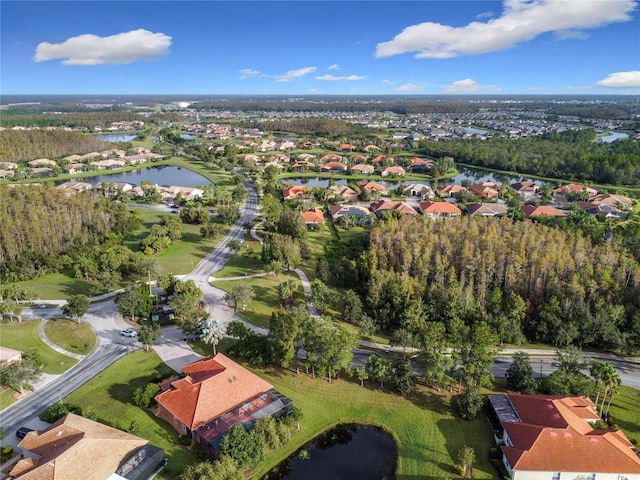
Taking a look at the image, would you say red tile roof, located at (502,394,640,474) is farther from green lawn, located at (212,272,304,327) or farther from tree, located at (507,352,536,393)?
green lawn, located at (212,272,304,327)

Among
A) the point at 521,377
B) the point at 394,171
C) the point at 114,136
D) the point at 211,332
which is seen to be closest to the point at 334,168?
the point at 394,171

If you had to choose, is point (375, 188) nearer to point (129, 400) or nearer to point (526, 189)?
point (526, 189)

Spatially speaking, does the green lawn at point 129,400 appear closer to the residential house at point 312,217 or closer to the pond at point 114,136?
the residential house at point 312,217

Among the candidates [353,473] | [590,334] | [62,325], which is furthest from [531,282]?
[62,325]

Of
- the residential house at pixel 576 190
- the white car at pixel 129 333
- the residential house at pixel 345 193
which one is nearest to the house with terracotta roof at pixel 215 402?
the white car at pixel 129 333

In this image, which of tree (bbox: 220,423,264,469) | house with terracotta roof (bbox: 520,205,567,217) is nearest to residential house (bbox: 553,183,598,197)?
house with terracotta roof (bbox: 520,205,567,217)

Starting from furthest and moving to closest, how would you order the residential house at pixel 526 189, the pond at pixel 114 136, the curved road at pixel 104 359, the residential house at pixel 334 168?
the pond at pixel 114 136
the residential house at pixel 334 168
the residential house at pixel 526 189
the curved road at pixel 104 359

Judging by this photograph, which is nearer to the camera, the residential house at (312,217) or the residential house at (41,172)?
the residential house at (312,217)

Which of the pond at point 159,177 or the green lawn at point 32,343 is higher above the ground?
the pond at point 159,177
